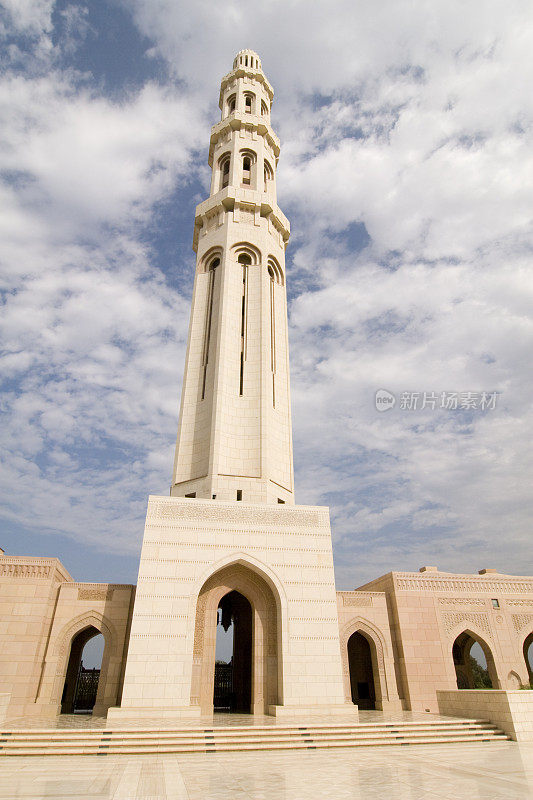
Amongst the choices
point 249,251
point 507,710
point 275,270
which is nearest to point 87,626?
point 507,710

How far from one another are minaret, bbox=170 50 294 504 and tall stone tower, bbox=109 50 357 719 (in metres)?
0.05

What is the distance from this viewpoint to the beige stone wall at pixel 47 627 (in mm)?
13398

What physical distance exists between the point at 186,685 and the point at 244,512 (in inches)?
181

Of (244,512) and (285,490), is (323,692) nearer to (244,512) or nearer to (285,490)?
(244,512)

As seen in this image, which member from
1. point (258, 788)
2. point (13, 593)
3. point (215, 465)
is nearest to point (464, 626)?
point (215, 465)

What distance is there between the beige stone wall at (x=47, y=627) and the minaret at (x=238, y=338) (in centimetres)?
406

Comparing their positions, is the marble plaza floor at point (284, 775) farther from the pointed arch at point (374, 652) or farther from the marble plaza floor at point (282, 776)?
the pointed arch at point (374, 652)

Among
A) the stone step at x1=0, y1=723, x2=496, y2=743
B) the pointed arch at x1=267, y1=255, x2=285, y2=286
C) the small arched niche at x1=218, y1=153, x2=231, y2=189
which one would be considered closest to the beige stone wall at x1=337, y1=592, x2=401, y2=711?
the stone step at x1=0, y1=723, x2=496, y2=743

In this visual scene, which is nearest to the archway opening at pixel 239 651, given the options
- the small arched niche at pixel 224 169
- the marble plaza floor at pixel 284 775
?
the marble plaza floor at pixel 284 775

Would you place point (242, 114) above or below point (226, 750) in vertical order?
above

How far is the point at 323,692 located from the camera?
1246 cm

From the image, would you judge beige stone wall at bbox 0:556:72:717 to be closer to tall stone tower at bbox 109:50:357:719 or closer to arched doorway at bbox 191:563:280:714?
tall stone tower at bbox 109:50:357:719

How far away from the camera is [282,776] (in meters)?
6.72

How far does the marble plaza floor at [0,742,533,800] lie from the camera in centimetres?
567
